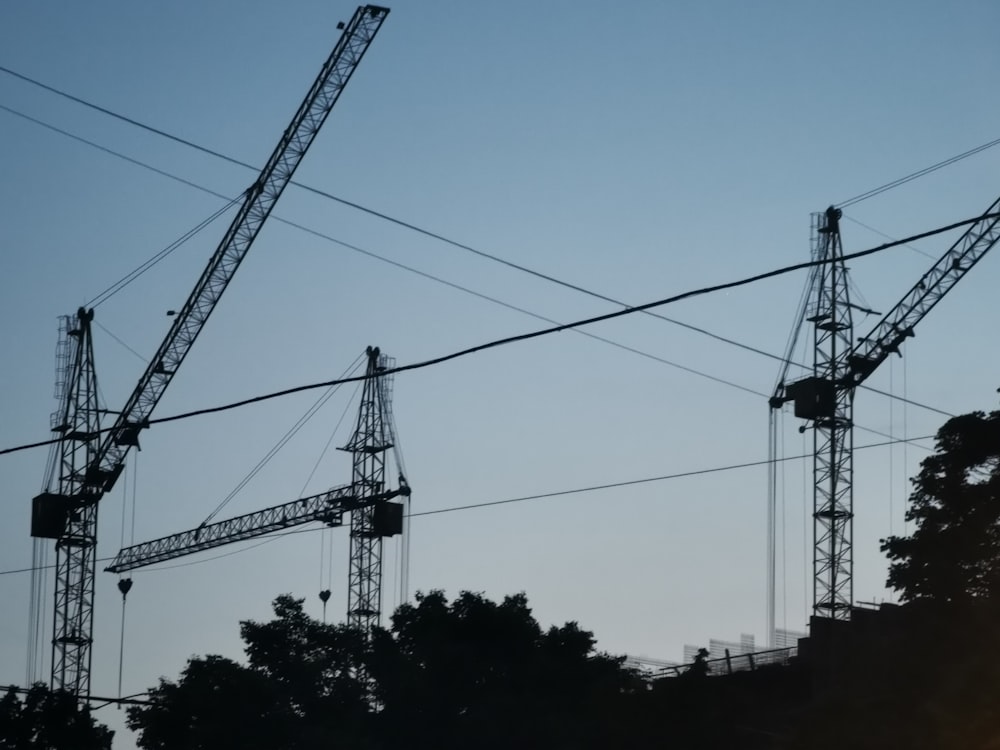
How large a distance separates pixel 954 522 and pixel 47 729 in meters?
48.9

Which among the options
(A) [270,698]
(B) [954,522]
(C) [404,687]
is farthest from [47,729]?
(B) [954,522]

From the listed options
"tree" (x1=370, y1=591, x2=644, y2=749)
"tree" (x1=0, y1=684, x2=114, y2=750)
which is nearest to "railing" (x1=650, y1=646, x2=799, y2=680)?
"tree" (x1=370, y1=591, x2=644, y2=749)

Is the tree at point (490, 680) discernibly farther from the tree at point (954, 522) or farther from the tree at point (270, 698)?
the tree at point (954, 522)

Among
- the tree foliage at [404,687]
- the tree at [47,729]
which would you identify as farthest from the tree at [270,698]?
the tree at [47,729]

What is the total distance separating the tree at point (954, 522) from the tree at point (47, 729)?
145 ft

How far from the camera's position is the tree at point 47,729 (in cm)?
7344

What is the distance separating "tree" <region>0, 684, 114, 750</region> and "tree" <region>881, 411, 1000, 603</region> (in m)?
44.3

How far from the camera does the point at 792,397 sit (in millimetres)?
89312

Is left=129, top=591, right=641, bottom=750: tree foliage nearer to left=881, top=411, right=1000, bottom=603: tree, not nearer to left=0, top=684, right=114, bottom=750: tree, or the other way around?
left=881, top=411, right=1000, bottom=603: tree

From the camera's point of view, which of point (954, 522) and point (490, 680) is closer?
point (954, 522)

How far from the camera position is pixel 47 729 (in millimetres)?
74375

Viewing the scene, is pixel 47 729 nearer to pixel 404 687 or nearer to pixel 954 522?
pixel 404 687

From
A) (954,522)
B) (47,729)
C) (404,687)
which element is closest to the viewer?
(954,522)

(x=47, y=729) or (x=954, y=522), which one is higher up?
(x=954, y=522)
